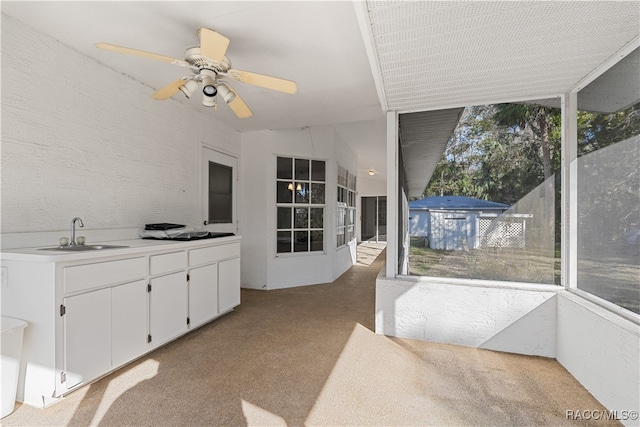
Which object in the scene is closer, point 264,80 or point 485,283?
point 264,80

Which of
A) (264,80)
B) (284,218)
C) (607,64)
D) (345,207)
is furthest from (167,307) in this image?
(345,207)

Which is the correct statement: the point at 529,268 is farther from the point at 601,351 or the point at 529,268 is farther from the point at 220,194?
the point at 220,194

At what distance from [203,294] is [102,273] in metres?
1.11

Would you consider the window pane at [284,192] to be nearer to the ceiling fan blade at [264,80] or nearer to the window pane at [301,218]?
the window pane at [301,218]

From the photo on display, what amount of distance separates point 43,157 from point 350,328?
305cm

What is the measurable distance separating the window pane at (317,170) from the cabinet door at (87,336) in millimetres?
3606

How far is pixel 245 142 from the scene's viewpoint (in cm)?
486

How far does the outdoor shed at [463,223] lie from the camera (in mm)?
2768

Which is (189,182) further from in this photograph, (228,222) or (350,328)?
(350,328)

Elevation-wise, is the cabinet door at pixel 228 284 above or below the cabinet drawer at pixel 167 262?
below

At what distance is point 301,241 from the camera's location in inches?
200

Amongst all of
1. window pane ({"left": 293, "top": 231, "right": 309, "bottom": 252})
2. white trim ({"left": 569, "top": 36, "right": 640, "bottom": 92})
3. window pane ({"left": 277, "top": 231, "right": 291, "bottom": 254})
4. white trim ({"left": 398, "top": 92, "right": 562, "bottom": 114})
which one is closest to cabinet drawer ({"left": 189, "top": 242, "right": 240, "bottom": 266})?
window pane ({"left": 277, "top": 231, "right": 291, "bottom": 254})

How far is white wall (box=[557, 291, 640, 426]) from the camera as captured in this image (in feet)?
5.48

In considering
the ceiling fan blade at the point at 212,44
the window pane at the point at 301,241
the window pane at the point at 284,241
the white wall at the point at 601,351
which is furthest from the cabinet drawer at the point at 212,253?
the white wall at the point at 601,351
